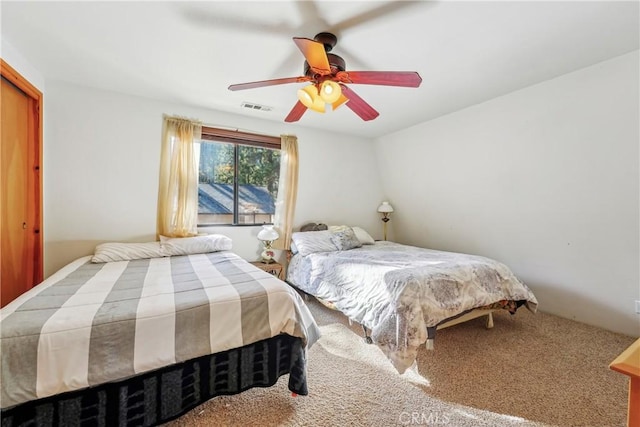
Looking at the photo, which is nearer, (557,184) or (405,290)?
(405,290)

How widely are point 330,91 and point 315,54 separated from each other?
→ 0.95 ft

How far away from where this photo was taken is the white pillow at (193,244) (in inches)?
109

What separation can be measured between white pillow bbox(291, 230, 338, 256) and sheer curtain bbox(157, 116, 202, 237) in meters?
1.28

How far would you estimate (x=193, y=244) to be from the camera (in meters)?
2.87

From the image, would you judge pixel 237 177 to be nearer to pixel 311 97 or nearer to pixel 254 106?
pixel 254 106

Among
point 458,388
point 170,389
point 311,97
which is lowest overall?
point 458,388

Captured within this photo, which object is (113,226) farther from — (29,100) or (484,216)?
(484,216)

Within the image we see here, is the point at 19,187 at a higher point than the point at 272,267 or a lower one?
higher

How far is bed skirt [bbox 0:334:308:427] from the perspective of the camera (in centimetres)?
112

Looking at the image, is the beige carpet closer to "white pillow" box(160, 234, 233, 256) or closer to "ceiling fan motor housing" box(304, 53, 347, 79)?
"white pillow" box(160, 234, 233, 256)

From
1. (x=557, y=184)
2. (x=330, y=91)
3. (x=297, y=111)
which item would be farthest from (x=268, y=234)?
(x=557, y=184)

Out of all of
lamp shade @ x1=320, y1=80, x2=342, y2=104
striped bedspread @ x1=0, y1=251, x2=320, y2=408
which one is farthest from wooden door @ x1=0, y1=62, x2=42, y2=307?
lamp shade @ x1=320, y1=80, x2=342, y2=104

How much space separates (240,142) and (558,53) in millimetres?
3343

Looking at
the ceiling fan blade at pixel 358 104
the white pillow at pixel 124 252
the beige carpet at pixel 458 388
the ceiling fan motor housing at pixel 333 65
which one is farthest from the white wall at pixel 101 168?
A: the beige carpet at pixel 458 388
